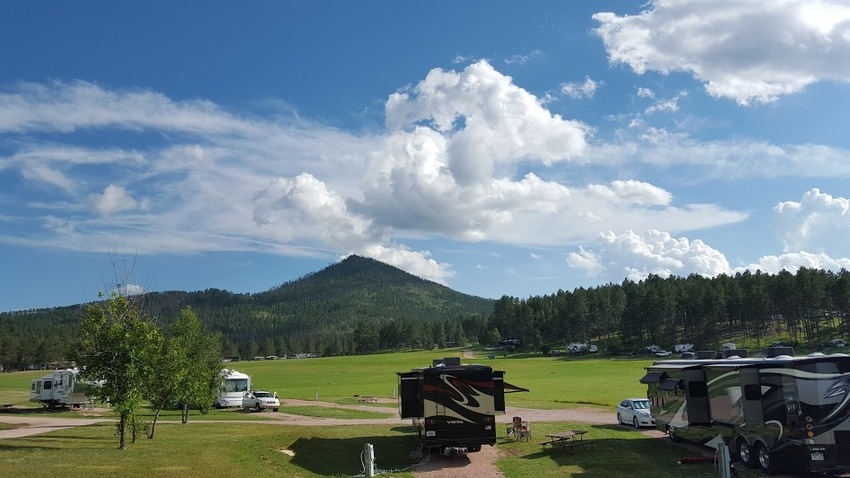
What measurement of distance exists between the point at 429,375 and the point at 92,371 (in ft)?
48.4

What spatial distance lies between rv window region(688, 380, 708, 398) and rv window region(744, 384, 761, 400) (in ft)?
12.5

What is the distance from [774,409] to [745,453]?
2581 mm

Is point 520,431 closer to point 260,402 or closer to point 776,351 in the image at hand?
point 776,351

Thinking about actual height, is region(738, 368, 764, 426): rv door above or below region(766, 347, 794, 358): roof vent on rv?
below

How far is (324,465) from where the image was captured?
85.4 ft

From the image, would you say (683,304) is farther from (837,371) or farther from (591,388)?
(837,371)

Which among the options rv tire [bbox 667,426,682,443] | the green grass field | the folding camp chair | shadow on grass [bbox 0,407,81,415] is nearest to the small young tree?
the green grass field

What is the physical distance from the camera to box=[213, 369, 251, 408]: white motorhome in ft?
185

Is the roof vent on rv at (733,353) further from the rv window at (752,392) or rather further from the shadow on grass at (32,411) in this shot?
the shadow on grass at (32,411)

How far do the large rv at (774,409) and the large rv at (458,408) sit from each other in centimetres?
896

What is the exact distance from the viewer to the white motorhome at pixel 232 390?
56406mm

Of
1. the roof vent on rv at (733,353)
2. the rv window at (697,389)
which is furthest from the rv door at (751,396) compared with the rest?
the roof vent on rv at (733,353)

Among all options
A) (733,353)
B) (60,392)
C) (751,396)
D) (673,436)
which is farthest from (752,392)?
(60,392)

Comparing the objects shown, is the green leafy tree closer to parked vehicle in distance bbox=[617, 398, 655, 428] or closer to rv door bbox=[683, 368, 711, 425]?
rv door bbox=[683, 368, 711, 425]
